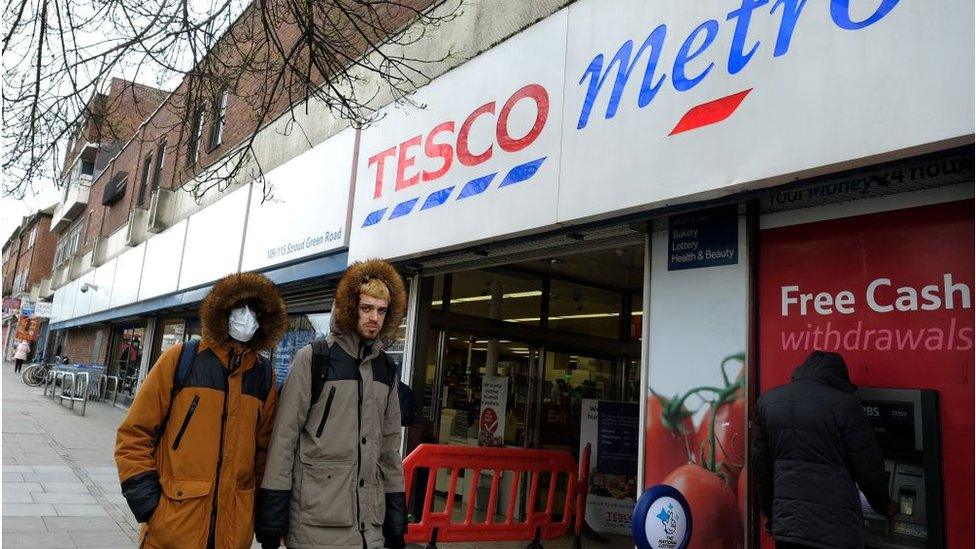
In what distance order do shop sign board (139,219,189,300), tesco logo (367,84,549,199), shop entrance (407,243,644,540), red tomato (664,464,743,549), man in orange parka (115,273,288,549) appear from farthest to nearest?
shop sign board (139,219,189,300)
shop entrance (407,243,644,540)
tesco logo (367,84,549,199)
red tomato (664,464,743,549)
man in orange parka (115,273,288,549)

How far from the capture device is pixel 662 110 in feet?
14.4

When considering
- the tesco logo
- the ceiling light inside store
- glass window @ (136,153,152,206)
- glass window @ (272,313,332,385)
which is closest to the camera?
the tesco logo

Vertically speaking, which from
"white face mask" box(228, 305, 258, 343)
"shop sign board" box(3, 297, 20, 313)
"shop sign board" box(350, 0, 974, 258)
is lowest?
"white face mask" box(228, 305, 258, 343)

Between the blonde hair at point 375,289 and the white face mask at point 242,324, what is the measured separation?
20.9 inches

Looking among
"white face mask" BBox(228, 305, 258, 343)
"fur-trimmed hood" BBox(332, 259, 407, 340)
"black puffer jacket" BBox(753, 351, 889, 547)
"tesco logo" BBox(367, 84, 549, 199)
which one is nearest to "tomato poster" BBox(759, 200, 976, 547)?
"black puffer jacket" BBox(753, 351, 889, 547)

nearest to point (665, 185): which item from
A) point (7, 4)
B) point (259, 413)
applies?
point (259, 413)

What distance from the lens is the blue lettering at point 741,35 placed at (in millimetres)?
3944

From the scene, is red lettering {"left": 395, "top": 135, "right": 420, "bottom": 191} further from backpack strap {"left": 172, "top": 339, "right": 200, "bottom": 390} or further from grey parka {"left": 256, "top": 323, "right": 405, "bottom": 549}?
backpack strap {"left": 172, "top": 339, "right": 200, "bottom": 390}

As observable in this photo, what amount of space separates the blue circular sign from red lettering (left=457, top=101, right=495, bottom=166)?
3262mm

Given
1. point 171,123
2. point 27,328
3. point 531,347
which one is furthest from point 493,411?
point 27,328

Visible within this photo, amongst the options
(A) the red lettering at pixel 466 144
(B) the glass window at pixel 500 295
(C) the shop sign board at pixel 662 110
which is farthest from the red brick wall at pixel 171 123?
(B) the glass window at pixel 500 295

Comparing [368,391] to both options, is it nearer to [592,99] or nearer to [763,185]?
[763,185]

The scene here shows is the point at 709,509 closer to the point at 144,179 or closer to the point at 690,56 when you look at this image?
the point at 690,56

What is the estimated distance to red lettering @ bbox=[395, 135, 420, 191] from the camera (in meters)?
6.92
